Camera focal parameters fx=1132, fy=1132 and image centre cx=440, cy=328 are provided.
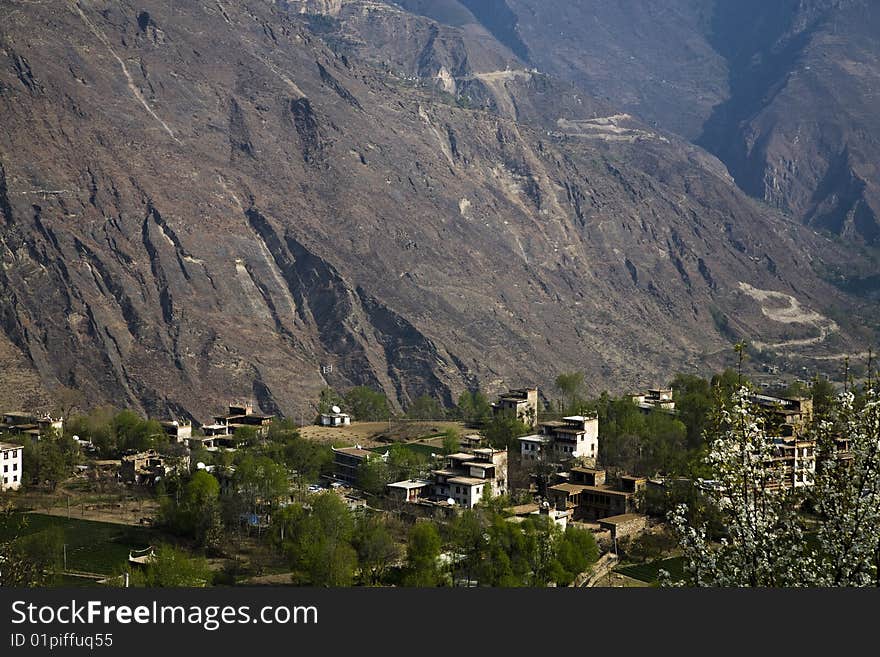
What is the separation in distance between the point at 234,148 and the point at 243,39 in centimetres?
3076

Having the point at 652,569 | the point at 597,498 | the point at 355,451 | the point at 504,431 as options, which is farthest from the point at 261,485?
the point at 504,431

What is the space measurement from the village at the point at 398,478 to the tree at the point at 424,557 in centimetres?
81

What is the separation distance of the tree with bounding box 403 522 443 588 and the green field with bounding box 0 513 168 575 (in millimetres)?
15816

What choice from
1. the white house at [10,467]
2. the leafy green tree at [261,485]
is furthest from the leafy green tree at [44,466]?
the leafy green tree at [261,485]

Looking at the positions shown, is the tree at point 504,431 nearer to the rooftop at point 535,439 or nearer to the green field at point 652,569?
the rooftop at point 535,439

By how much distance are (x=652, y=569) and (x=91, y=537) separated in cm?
3137

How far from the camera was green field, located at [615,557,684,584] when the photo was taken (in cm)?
5841

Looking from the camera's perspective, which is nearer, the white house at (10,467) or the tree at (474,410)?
the white house at (10,467)

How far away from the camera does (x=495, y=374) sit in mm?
157000

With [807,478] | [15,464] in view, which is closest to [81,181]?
[15,464]

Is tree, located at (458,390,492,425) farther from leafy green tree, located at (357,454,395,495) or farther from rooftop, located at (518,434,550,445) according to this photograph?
leafy green tree, located at (357,454,395,495)

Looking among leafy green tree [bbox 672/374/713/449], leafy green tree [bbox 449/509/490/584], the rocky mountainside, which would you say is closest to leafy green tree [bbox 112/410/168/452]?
the rocky mountainside

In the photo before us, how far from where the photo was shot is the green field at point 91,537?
2325 inches

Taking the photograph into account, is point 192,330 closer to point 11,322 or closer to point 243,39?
point 11,322
